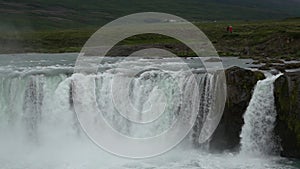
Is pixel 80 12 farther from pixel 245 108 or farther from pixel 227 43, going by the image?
pixel 245 108

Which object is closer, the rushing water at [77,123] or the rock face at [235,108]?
the rushing water at [77,123]

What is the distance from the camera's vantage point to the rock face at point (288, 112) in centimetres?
2488

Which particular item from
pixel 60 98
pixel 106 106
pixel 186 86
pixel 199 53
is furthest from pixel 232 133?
pixel 199 53

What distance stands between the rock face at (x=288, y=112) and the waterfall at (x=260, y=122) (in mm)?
398

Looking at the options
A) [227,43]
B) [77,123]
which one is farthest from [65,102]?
[227,43]

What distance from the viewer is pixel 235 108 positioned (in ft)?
86.6

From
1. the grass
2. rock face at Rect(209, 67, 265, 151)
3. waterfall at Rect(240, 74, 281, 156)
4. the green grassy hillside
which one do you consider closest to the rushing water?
waterfall at Rect(240, 74, 281, 156)

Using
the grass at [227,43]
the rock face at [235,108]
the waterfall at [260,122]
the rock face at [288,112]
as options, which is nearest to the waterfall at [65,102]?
the rock face at [235,108]

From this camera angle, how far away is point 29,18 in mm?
129250

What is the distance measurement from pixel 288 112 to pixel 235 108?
303cm

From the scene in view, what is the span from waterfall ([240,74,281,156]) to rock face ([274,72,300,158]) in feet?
1.30

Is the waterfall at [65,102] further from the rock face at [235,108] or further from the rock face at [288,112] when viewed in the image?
the rock face at [288,112]

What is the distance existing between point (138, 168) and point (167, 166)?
5.15ft

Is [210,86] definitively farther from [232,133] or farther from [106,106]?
[106,106]
